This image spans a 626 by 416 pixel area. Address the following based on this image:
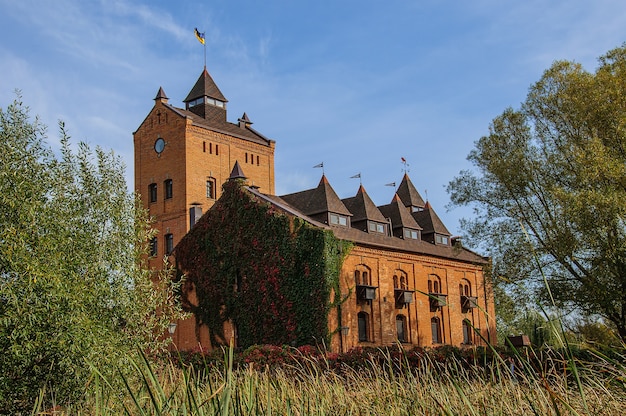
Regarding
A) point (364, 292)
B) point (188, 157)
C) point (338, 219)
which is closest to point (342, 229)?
point (338, 219)

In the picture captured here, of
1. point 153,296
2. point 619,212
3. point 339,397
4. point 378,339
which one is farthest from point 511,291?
point 339,397

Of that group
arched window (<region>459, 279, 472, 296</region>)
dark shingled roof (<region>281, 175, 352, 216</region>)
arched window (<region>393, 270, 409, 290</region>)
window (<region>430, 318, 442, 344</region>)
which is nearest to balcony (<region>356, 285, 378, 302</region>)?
arched window (<region>393, 270, 409, 290</region>)

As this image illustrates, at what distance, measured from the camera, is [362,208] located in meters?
38.0

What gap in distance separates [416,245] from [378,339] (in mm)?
7572

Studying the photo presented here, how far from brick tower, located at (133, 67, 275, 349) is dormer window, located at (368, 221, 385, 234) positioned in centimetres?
1200

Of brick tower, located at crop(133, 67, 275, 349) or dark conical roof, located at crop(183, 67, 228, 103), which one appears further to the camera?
dark conical roof, located at crop(183, 67, 228, 103)

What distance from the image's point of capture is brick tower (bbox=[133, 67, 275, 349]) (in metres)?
47.8

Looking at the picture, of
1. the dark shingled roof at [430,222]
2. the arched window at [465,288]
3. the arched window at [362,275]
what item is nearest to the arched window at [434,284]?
the arched window at [465,288]

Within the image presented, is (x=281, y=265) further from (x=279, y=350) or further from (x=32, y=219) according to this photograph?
(x=32, y=219)

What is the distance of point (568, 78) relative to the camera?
28859 millimetres

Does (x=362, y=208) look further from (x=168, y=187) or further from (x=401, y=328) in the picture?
(x=168, y=187)

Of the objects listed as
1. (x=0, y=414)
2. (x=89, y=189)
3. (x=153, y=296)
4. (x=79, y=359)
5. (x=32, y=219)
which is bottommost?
(x=0, y=414)

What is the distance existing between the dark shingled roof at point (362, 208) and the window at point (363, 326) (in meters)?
5.75

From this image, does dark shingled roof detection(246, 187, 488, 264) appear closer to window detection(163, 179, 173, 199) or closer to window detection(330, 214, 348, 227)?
window detection(330, 214, 348, 227)
